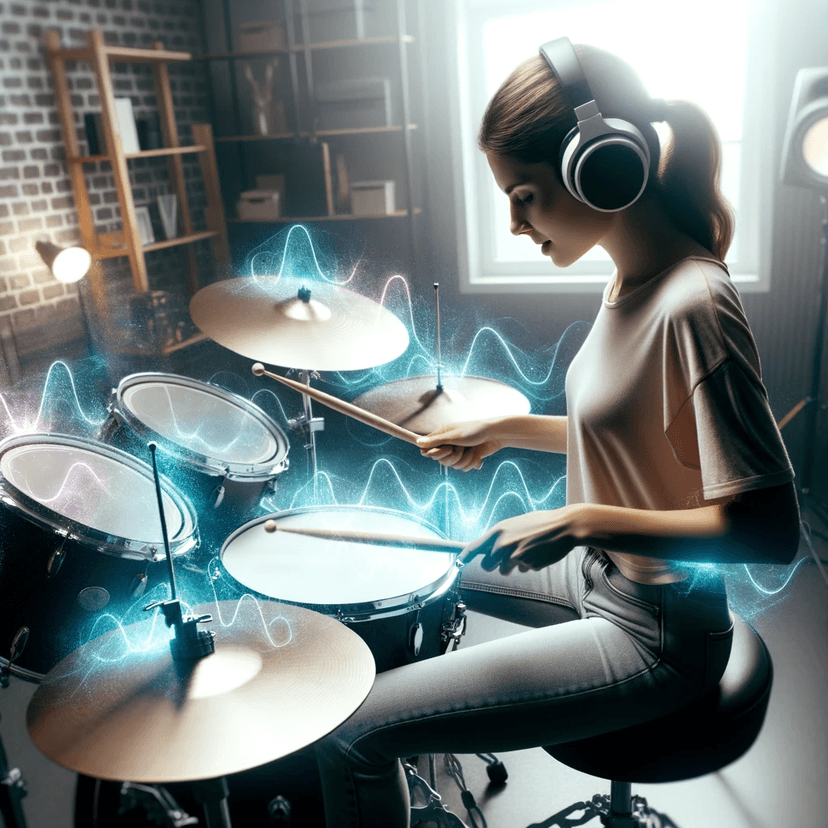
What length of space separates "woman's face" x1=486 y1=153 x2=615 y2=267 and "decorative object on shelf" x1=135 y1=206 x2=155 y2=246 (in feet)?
7.35

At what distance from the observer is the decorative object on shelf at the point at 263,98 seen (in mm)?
3137

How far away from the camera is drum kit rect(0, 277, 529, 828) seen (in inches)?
31.1

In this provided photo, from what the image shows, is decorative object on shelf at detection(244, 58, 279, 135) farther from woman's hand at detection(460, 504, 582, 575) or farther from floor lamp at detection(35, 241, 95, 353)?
woman's hand at detection(460, 504, 582, 575)

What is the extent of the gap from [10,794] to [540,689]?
0.86 meters

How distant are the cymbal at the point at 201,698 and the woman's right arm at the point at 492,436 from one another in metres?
0.37

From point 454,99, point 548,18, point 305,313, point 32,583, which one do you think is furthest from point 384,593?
point 548,18

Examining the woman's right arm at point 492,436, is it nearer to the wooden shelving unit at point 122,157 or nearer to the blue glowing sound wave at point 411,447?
the blue glowing sound wave at point 411,447

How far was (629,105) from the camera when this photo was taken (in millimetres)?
887

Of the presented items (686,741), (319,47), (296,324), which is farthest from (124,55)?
(686,741)

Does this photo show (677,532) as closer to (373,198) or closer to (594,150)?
(594,150)

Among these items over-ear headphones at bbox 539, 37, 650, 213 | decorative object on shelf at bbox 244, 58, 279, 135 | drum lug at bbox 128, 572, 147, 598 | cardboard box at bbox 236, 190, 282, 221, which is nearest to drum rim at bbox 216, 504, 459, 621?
drum lug at bbox 128, 572, 147, 598

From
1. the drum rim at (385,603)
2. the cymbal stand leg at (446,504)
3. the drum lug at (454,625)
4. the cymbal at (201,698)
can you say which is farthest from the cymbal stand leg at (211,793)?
the cymbal stand leg at (446,504)

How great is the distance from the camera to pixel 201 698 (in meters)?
0.81

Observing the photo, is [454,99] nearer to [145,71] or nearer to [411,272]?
[411,272]
